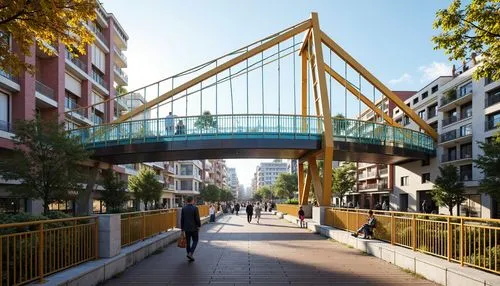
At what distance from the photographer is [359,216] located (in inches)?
636

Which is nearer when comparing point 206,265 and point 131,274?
point 131,274

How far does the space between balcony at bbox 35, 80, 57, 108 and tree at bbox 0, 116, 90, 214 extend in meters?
11.6

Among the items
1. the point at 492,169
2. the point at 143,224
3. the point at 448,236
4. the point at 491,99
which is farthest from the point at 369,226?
the point at 491,99

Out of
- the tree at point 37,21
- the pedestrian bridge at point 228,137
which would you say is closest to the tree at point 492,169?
the pedestrian bridge at point 228,137

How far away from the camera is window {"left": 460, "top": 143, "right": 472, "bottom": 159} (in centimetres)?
4547

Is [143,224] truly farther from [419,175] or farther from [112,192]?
[419,175]

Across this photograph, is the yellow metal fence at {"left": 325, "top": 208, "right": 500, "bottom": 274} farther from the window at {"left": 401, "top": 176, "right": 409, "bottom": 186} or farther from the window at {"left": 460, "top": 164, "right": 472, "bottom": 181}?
the window at {"left": 401, "top": 176, "right": 409, "bottom": 186}

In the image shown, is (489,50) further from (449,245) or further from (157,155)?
(157,155)

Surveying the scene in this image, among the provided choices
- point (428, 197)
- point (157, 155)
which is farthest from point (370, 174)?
point (157, 155)

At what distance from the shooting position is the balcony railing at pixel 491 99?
132ft

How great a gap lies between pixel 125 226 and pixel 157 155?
19.2 metres

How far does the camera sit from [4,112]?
1129 inches

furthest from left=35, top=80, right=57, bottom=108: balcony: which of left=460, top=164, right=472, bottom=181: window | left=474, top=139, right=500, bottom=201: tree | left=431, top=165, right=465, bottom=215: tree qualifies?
left=460, top=164, right=472, bottom=181: window

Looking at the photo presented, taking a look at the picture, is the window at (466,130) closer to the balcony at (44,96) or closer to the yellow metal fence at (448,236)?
the yellow metal fence at (448,236)
